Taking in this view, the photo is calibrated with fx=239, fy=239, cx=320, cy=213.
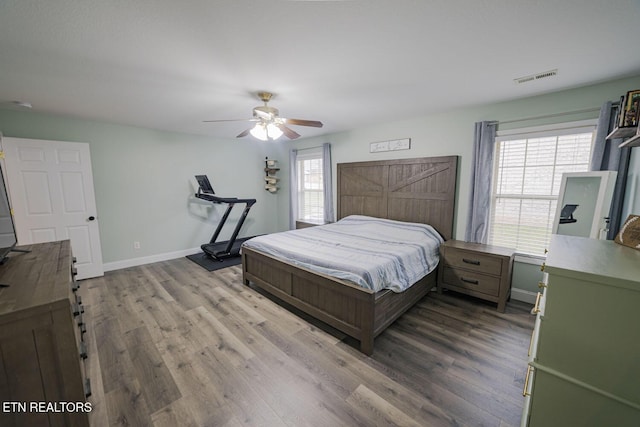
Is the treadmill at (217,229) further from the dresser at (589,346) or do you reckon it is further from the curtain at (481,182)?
the dresser at (589,346)

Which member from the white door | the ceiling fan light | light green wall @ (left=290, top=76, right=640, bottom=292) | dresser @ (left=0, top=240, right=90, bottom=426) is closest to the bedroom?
light green wall @ (left=290, top=76, right=640, bottom=292)

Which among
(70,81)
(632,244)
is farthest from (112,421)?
(632,244)

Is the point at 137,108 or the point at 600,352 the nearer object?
the point at 600,352

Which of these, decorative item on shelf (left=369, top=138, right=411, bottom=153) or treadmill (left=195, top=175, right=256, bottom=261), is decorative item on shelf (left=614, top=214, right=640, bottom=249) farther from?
treadmill (left=195, top=175, right=256, bottom=261)

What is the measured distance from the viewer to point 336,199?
4.85 metres

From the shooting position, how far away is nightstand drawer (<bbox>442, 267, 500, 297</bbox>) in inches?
108

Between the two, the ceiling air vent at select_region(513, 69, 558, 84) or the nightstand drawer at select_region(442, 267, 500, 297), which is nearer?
the ceiling air vent at select_region(513, 69, 558, 84)

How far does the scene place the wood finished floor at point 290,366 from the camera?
5.10ft

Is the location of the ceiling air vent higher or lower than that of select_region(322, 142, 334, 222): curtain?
higher

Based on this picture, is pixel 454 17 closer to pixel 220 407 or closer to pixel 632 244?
pixel 632 244

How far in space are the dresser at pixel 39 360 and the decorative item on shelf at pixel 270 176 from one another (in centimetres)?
497

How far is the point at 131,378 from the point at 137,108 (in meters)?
3.11

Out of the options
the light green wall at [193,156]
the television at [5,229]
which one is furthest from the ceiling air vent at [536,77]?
the television at [5,229]

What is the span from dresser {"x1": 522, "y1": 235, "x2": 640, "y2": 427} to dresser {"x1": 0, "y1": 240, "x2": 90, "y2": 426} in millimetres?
2043
